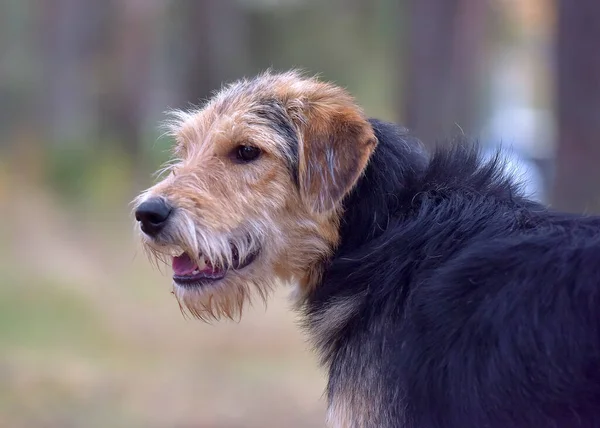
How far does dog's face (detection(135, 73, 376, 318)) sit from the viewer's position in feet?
12.8

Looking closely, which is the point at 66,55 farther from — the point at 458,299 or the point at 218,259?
the point at 458,299

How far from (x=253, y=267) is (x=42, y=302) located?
6588 millimetres

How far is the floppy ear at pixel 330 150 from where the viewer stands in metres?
3.86

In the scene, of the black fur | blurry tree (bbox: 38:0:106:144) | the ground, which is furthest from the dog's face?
blurry tree (bbox: 38:0:106:144)

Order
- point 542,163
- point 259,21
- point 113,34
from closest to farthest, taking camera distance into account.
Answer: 1. point 542,163
2. point 113,34
3. point 259,21

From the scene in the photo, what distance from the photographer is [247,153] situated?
4.14 metres

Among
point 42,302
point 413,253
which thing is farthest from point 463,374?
point 42,302

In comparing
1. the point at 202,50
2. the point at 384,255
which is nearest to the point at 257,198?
the point at 384,255

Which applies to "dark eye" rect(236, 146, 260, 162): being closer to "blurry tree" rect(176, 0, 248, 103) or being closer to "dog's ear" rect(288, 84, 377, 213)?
"dog's ear" rect(288, 84, 377, 213)

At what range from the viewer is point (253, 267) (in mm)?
4125

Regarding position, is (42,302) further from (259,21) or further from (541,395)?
(259,21)

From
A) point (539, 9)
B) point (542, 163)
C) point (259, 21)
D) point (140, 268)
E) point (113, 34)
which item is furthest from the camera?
point (259, 21)

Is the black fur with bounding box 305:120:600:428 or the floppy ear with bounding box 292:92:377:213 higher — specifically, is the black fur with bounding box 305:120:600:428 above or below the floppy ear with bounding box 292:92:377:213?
below

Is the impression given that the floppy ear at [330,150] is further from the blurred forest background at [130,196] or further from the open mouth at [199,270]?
the blurred forest background at [130,196]
